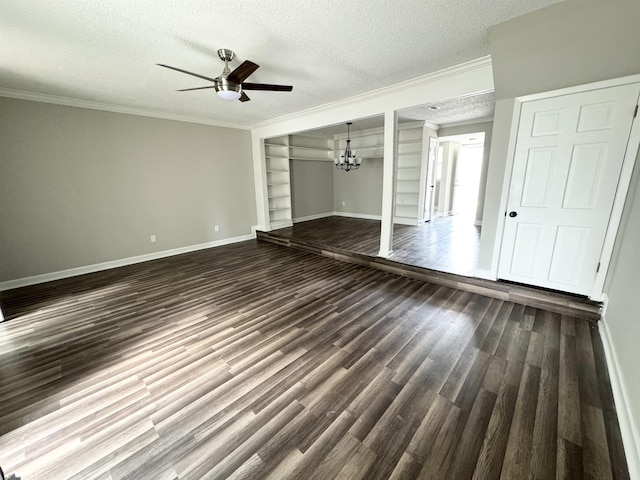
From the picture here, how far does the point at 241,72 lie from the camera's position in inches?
99.7

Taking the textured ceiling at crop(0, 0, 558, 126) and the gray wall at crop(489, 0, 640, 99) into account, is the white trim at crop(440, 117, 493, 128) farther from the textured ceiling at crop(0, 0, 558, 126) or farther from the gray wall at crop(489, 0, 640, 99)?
the gray wall at crop(489, 0, 640, 99)

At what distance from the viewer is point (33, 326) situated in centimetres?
281

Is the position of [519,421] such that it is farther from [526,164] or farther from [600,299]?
→ [526,164]

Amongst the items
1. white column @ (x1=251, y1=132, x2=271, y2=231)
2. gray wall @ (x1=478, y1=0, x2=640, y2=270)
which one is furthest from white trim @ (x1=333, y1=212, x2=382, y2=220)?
gray wall @ (x1=478, y1=0, x2=640, y2=270)

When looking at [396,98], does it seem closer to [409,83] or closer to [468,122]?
[409,83]

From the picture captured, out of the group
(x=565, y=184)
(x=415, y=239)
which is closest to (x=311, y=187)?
(x=415, y=239)

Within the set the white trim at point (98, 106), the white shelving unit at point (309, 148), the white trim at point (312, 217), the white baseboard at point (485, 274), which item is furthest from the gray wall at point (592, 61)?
the white trim at point (312, 217)

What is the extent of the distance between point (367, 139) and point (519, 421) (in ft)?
23.7

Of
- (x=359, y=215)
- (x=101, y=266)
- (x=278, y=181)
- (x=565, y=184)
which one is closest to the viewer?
(x=565, y=184)

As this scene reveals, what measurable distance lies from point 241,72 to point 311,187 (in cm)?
551

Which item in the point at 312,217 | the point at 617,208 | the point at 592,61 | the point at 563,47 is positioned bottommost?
the point at 312,217

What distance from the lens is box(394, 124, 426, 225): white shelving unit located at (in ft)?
21.8

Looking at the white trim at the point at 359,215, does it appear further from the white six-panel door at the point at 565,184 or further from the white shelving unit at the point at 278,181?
the white six-panel door at the point at 565,184

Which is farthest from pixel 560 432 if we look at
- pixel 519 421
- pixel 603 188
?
pixel 603 188
